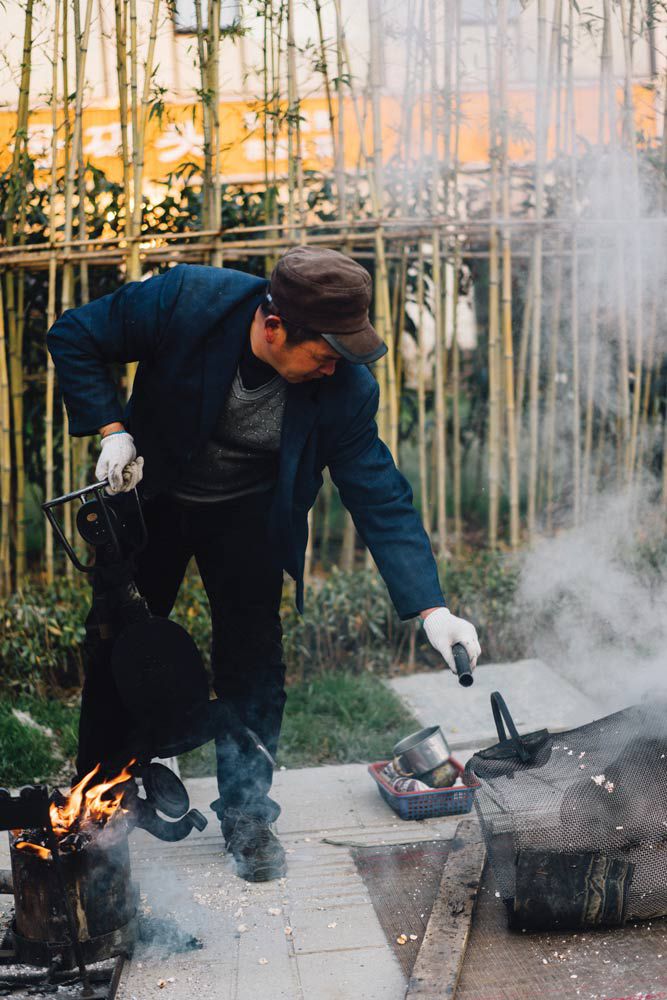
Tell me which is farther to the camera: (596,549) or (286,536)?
(596,549)

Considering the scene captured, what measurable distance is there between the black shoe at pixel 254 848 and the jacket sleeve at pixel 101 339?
1.31m

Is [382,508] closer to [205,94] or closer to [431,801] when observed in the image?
[431,801]

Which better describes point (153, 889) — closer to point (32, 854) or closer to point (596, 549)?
point (32, 854)

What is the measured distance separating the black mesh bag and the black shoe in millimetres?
693

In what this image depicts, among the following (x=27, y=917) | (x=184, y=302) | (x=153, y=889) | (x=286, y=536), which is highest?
(x=184, y=302)

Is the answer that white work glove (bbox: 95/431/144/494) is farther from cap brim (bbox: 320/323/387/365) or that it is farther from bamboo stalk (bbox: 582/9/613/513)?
bamboo stalk (bbox: 582/9/613/513)

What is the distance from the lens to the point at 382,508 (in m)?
3.10

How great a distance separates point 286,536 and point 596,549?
2731 millimetres

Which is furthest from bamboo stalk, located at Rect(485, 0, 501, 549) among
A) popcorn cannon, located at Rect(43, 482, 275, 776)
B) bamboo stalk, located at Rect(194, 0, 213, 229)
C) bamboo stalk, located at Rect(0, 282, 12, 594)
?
popcorn cannon, located at Rect(43, 482, 275, 776)

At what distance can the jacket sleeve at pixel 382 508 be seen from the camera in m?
3.01

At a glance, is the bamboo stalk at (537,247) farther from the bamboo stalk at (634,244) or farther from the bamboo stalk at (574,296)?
the bamboo stalk at (634,244)

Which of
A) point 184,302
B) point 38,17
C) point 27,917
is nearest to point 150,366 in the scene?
point 184,302

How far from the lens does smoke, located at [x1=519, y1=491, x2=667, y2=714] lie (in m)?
4.63

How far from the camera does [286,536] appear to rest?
3.08m
